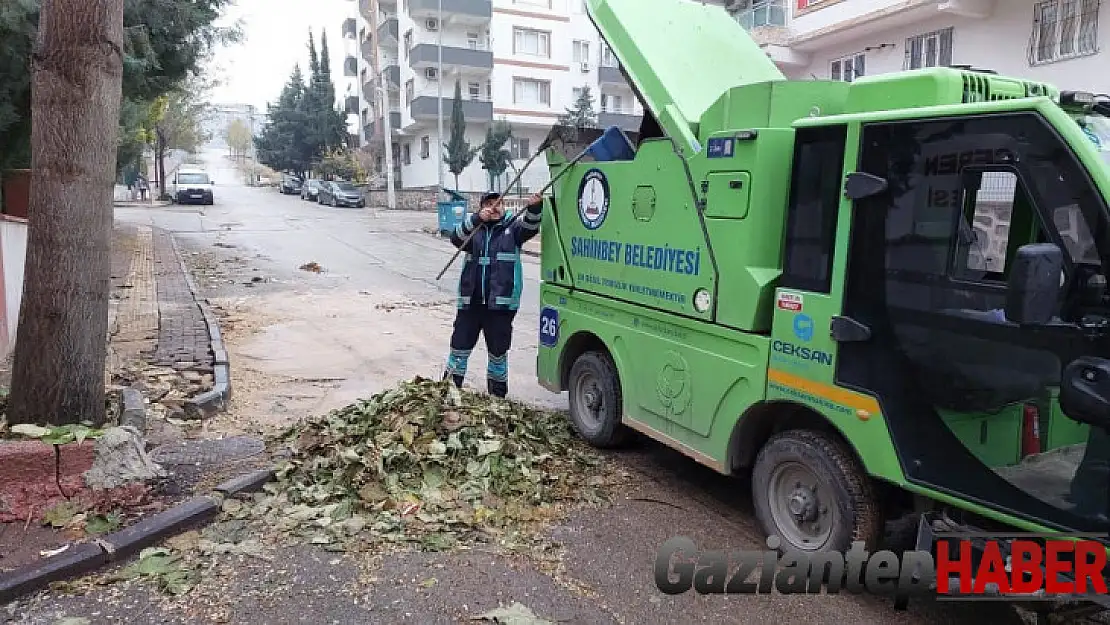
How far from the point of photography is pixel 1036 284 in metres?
2.55

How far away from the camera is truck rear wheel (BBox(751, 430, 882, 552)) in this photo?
3.49 meters

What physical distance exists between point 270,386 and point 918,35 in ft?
48.0

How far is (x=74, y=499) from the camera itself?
4.09 m

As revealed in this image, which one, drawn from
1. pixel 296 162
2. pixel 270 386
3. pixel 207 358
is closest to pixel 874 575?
pixel 270 386

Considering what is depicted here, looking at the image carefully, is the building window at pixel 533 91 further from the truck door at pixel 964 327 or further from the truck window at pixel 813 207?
the truck door at pixel 964 327

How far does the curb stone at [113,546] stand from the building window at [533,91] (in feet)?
144

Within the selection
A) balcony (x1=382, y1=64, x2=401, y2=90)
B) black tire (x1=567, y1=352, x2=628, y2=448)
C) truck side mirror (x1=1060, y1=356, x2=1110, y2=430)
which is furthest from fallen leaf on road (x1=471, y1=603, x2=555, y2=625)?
balcony (x1=382, y1=64, x2=401, y2=90)

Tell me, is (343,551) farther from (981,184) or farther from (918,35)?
(918,35)

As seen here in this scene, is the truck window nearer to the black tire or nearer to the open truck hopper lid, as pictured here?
the open truck hopper lid

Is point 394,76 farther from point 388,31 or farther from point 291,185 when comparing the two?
point 291,185

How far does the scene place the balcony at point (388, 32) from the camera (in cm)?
5016

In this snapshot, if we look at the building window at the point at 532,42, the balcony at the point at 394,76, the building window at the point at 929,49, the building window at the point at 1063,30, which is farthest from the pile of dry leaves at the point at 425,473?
the balcony at the point at 394,76

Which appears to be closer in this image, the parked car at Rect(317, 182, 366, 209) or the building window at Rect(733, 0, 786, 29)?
the building window at Rect(733, 0, 786, 29)

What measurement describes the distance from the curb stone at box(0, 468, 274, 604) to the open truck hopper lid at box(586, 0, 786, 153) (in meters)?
3.27
